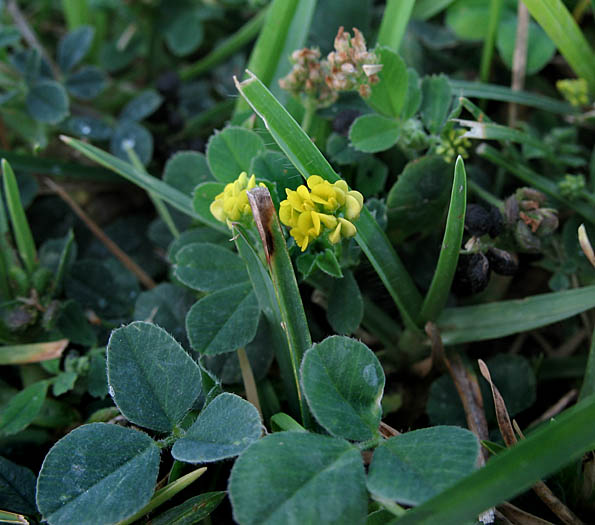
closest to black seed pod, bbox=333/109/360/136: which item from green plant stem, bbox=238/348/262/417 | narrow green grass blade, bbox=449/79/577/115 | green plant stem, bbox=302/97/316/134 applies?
green plant stem, bbox=302/97/316/134

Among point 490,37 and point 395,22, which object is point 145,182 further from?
point 490,37

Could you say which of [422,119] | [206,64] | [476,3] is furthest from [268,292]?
[476,3]

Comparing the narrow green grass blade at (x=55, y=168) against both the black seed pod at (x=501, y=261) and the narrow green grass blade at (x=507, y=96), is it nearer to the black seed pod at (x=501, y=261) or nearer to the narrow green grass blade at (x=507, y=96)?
the narrow green grass blade at (x=507, y=96)

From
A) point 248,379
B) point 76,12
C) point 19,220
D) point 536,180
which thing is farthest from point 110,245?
point 536,180

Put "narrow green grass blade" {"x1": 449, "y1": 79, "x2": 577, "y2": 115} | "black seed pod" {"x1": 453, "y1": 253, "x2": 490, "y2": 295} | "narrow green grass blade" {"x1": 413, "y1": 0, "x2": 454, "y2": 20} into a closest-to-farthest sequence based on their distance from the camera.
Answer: "black seed pod" {"x1": 453, "y1": 253, "x2": 490, "y2": 295} < "narrow green grass blade" {"x1": 449, "y1": 79, "x2": 577, "y2": 115} < "narrow green grass blade" {"x1": 413, "y1": 0, "x2": 454, "y2": 20}

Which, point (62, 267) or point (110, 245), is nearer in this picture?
point (62, 267)

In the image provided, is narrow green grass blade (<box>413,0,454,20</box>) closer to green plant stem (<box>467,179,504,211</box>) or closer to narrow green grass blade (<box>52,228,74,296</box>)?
green plant stem (<box>467,179,504,211</box>)
